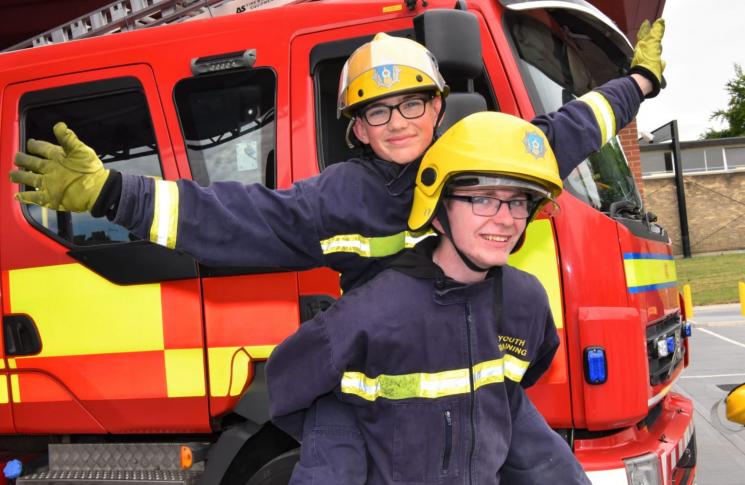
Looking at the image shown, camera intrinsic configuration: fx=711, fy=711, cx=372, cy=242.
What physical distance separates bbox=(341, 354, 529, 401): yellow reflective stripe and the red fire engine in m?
0.76

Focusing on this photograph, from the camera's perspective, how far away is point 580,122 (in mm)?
2285

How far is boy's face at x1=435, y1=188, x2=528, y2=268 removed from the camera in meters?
1.77

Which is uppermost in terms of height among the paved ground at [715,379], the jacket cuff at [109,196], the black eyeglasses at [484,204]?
the jacket cuff at [109,196]

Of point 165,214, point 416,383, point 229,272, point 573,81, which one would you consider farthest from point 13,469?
point 573,81

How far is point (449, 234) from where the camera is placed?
182 centimetres

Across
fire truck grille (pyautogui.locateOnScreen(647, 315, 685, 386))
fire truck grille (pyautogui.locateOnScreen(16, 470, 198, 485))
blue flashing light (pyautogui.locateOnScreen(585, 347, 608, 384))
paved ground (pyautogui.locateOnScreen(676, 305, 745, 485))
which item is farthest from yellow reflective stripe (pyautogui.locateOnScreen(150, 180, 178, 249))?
paved ground (pyautogui.locateOnScreen(676, 305, 745, 485))

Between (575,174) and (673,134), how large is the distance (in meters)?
21.3

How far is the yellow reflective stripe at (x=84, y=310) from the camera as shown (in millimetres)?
2680

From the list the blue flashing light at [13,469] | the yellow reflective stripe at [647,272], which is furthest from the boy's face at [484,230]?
the blue flashing light at [13,469]

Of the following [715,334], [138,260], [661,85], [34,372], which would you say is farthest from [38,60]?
[715,334]

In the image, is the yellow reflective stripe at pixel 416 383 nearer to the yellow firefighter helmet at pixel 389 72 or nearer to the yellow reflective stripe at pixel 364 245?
the yellow reflective stripe at pixel 364 245

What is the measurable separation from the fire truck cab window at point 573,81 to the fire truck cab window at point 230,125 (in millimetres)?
978

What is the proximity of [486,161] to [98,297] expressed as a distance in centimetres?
170

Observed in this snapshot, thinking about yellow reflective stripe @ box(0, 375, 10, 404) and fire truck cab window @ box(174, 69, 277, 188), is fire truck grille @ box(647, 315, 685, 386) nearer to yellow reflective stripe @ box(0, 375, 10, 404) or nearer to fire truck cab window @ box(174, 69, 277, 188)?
fire truck cab window @ box(174, 69, 277, 188)
